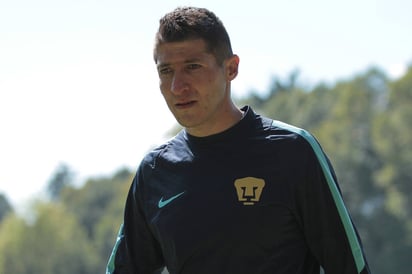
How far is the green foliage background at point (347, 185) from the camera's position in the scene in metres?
59.4

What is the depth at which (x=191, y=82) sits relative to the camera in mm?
3971

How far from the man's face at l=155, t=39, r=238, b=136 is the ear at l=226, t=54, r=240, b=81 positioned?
0.10ft

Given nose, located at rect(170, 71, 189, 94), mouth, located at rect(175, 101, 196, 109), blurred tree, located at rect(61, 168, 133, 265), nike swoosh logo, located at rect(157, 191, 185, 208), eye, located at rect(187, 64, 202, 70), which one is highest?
eye, located at rect(187, 64, 202, 70)

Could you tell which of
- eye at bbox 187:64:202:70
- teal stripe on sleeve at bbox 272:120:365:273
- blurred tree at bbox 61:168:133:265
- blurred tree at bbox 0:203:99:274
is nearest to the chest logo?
teal stripe on sleeve at bbox 272:120:365:273

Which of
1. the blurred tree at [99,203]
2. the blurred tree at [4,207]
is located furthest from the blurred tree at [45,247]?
the blurred tree at [4,207]

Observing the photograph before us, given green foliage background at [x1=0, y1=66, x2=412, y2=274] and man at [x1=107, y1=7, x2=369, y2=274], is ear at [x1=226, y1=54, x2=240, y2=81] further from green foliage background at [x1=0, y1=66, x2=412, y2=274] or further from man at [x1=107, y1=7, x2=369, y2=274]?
green foliage background at [x1=0, y1=66, x2=412, y2=274]

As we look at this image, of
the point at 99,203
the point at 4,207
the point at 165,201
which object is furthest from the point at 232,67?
the point at 99,203

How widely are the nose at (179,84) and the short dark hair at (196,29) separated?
134mm

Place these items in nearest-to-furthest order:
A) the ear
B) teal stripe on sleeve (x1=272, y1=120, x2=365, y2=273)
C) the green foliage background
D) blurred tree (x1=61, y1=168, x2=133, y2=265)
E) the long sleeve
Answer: teal stripe on sleeve (x1=272, y1=120, x2=365, y2=273) → the ear → the long sleeve → the green foliage background → blurred tree (x1=61, y1=168, x2=133, y2=265)

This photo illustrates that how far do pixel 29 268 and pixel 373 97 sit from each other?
23.3m

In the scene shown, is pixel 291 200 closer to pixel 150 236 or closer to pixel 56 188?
pixel 150 236

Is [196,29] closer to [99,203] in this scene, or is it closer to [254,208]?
[254,208]

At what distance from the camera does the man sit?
387cm

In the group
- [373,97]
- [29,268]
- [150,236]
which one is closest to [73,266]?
[29,268]
